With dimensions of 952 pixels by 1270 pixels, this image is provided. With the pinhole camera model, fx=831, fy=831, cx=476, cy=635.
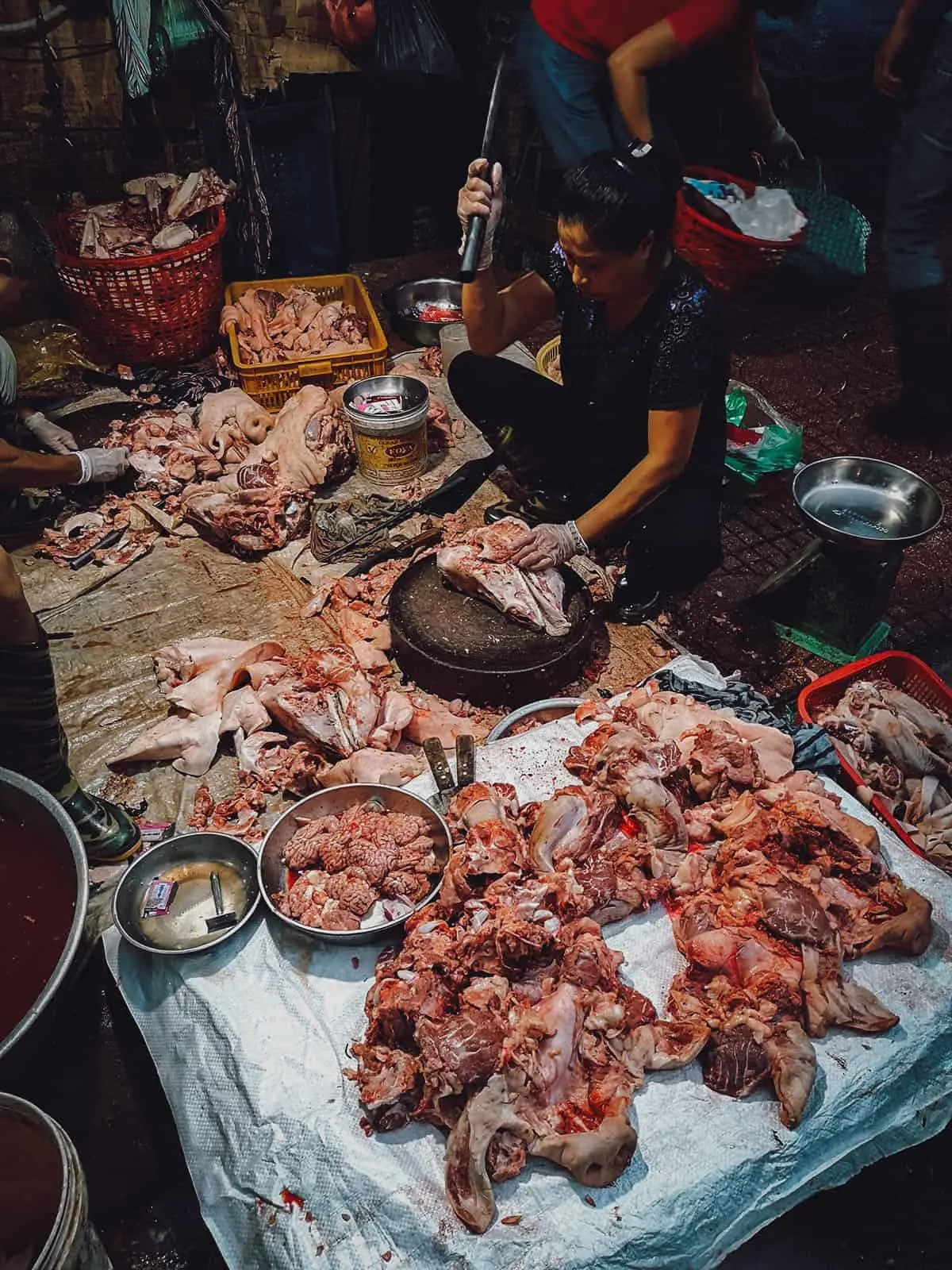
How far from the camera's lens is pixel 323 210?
737cm

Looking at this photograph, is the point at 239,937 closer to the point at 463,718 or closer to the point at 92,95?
the point at 463,718

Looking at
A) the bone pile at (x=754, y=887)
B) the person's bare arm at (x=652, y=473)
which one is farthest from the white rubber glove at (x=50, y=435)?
the bone pile at (x=754, y=887)

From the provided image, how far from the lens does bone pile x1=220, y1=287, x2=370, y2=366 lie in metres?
6.16

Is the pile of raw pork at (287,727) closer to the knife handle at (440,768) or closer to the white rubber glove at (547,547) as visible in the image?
the knife handle at (440,768)

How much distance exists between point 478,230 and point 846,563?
2.46 meters

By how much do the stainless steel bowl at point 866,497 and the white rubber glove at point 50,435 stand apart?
450cm

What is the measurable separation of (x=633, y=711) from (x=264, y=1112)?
6.36 ft

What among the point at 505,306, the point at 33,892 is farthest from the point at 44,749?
the point at 505,306

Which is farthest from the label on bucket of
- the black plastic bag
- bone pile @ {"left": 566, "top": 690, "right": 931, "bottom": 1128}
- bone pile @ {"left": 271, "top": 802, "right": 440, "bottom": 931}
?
the black plastic bag

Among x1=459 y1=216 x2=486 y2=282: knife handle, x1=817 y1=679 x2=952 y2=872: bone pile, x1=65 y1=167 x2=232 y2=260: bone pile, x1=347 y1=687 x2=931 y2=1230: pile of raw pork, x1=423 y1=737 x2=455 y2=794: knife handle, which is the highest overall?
x1=459 y1=216 x2=486 y2=282: knife handle

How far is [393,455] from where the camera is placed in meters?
5.55

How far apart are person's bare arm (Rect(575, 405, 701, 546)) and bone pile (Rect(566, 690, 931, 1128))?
3.86 ft

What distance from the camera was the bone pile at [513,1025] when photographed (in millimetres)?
2146

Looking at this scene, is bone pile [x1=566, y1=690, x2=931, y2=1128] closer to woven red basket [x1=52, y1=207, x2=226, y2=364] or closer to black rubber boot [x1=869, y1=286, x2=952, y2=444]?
black rubber boot [x1=869, y1=286, x2=952, y2=444]
